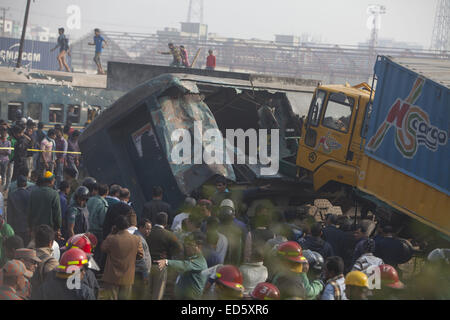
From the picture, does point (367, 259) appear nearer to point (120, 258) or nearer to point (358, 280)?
Result: point (358, 280)

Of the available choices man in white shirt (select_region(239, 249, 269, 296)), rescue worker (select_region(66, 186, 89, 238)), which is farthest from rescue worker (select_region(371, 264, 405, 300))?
rescue worker (select_region(66, 186, 89, 238))

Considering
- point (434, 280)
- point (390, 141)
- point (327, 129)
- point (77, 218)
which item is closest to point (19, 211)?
point (77, 218)

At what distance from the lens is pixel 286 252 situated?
20.5 feet

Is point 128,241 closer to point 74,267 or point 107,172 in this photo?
point 74,267

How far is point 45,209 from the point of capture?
8656 mm

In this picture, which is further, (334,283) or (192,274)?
(192,274)

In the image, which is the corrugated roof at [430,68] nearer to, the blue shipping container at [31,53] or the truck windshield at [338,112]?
the truck windshield at [338,112]

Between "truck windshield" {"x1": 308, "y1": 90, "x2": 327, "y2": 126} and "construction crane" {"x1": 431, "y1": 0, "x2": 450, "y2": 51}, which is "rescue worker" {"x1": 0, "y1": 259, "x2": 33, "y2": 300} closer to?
"truck windshield" {"x1": 308, "y1": 90, "x2": 327, "y2": 126}

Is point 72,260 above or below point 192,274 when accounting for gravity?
above

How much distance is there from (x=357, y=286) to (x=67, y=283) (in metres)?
2.65

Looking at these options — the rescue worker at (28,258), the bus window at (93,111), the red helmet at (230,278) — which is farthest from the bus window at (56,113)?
the red helmet at (230,278)

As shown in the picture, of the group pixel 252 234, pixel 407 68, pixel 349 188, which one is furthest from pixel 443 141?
pixel 252 234

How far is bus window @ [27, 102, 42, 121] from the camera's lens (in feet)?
63.0

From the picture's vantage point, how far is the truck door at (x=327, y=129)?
11675mm
